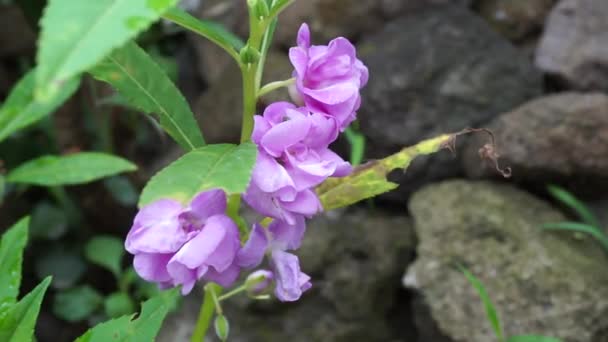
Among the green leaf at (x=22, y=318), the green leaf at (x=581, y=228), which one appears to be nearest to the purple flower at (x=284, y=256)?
the green leaf at (x=22, y=318)

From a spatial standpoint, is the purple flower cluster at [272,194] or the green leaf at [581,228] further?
the green leaf at [581,228]

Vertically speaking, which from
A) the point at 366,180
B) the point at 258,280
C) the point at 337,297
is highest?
the point at 366,180

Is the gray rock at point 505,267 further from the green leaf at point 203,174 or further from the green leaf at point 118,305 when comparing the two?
the green leaf at point 203,174

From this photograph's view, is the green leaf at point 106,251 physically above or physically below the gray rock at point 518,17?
below

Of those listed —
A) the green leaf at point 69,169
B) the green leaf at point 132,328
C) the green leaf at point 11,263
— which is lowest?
the green leaf at point 69,169

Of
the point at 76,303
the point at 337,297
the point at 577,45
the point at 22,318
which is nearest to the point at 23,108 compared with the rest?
the point at 22,318

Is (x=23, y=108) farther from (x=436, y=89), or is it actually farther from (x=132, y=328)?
(x=436, y=89)

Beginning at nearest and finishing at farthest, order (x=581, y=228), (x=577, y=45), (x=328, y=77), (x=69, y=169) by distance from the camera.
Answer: (x=328, y=77) → (x=69, y=169) → (x=581, y=228) → (x=577, y=45)

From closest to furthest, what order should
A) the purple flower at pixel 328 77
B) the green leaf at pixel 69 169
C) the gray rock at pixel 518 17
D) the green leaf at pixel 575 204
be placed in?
the purple flower at pixel 328 77, the green leaf at pixel 69 169, the green leaf at pixel 575 204, the gray rock at pixel 518 17
